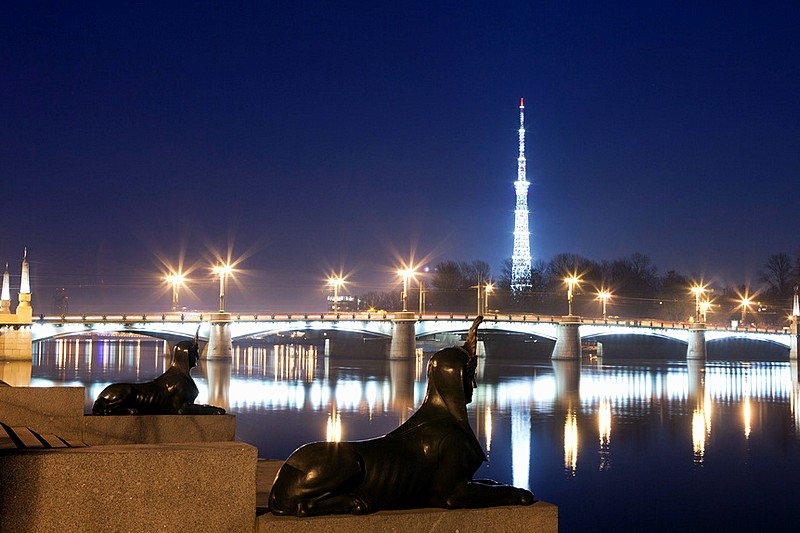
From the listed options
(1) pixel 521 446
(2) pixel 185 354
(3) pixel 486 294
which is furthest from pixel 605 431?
(3) pixel 486 294

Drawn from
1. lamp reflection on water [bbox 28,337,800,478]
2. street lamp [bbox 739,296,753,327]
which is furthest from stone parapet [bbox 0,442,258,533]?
street lamp [bbox 739,296,753,327]

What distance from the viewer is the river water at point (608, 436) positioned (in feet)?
49.4

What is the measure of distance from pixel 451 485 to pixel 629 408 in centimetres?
3054

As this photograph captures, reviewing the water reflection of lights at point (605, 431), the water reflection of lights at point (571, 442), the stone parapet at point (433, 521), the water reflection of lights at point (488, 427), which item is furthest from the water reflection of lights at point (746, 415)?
the stone parapet at point (433, 521)

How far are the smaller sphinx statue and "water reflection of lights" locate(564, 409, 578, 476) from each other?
8.34 metres

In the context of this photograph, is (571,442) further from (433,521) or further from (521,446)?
(433,521)

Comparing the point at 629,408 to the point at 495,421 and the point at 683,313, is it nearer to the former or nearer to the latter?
the point at 495,421

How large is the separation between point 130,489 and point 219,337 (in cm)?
7260

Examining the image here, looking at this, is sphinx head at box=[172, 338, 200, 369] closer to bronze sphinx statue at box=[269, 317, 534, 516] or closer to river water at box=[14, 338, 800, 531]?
river water at box=[14, 338, 800, 531]

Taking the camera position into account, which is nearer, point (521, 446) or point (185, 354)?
point (185, 354)

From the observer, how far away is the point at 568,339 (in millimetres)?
88125

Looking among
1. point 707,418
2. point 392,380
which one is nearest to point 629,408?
point 707,418

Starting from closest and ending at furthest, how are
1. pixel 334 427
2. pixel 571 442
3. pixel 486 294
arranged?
1. pixel 571 442
2. pixel 334 427
3. pixel 486 294

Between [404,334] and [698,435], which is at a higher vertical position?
[404,334]
